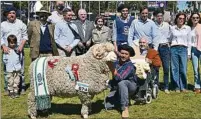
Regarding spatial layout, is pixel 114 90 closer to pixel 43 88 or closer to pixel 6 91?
pixel 43 88

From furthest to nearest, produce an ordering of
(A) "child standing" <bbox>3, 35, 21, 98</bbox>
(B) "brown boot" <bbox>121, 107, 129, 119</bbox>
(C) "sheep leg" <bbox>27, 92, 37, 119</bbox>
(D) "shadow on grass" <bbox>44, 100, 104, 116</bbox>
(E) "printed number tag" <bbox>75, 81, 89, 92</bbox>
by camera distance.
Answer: (A) "child standing" <bbox>3, 35, 21, 98</bbox>
(D) "shadow on grass" <bbox>44, 100, 104, 116</bbox>
(B) "brown boot" <bbox>121, 107, 129, 119</bbox>
(C) "sheep leg" <bbox>27, 92, 37, 119</bbox>
(E) "printed number tag" <bbox>75, 81, 89, 92</bbox>

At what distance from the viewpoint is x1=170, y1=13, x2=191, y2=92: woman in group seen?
8.87 meters

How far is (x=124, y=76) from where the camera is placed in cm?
709

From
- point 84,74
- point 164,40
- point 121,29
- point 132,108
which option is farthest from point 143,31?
point 84,74

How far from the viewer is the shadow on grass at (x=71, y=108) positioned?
7.20 metres

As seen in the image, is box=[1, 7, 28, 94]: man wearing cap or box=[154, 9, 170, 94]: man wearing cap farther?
box=[154, 9, 170, 94]: man wearing cap

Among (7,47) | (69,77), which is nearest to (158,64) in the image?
(69,77)

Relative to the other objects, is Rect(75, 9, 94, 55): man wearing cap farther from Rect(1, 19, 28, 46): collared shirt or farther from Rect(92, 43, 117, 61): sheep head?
Rect(92, 43, 117, 61): sheep head

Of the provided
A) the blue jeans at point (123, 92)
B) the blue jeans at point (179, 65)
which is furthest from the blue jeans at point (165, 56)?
the blue jeans at point (123, 92)

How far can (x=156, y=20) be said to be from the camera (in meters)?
9.26

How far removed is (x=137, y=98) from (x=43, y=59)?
2.32 meters

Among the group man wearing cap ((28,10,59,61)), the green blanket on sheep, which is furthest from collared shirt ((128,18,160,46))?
the green blanket on sheep

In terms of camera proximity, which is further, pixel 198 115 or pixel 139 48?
pixel 139 48

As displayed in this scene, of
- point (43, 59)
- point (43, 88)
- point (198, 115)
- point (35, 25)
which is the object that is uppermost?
point (35, 25)
